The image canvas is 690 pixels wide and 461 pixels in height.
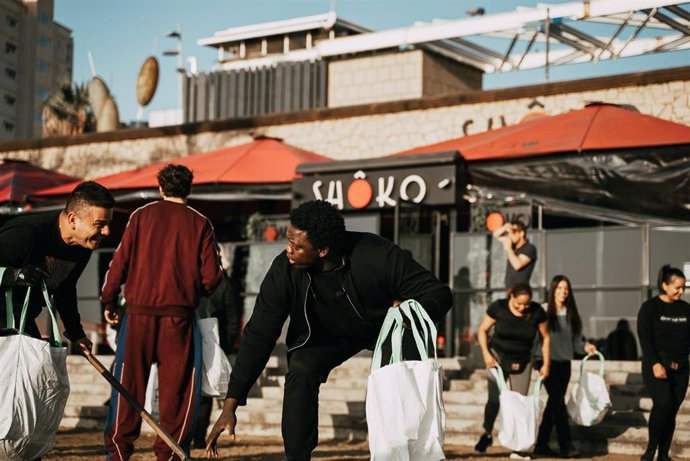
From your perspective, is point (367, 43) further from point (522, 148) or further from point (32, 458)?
point (32, 458)

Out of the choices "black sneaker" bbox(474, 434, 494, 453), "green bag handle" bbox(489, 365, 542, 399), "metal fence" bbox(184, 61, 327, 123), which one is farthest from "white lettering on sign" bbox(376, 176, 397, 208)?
"metal fence" bbox(184, 61, 327, 123)

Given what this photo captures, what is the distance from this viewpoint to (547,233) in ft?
45.6

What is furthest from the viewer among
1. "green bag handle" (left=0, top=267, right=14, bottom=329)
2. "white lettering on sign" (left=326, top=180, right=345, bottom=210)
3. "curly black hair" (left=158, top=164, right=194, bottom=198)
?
"white lettering on sign" (left=326, top=180, right=345, bottom=210)

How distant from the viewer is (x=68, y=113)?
107 ft

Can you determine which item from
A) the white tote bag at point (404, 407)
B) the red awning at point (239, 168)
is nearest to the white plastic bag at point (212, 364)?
the white tote bag at point (404, 407)

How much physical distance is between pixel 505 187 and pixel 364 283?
8.24m

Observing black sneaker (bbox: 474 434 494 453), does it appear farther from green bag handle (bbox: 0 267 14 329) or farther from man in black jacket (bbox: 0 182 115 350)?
green bag handle (bbox: 0 267 14 329)

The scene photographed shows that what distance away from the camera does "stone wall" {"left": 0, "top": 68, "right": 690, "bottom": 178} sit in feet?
52.9

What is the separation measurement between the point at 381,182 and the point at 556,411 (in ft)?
16.4

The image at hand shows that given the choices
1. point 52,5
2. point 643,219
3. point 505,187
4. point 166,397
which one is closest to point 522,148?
point 505,187

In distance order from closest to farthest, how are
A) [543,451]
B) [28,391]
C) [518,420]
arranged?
[28,391]
[518,420]
[543,451]

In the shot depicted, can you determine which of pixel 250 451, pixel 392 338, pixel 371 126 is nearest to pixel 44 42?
pixel 371 126

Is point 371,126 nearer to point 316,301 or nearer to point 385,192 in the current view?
point 385,192

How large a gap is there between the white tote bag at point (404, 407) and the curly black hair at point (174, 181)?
2.19m
